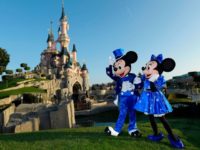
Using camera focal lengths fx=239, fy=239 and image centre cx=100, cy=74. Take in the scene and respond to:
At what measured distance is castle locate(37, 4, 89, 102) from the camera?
60625 mm

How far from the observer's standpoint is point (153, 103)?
21.6 ft

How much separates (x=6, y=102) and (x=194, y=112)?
77.3ft

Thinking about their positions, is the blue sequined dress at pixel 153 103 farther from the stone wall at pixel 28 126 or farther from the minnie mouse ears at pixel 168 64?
the stone wall at pixel 28 126

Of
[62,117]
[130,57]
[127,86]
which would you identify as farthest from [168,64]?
[62,117]

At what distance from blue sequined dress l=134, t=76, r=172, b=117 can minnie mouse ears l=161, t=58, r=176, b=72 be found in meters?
0.47

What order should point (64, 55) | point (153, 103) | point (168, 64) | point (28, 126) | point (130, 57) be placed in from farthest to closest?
point (64, 55), point (28, 126), point (130, 57), point (168, 64), point (153, 103)

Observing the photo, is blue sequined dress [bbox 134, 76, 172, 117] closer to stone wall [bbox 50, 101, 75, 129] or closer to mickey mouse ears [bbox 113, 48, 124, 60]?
mickey mouse ears [bbox 113, 48, 124, 60]

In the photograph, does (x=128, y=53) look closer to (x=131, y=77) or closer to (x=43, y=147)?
(x=131, y=77)

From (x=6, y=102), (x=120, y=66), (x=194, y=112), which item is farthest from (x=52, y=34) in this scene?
(x=120, y=66)

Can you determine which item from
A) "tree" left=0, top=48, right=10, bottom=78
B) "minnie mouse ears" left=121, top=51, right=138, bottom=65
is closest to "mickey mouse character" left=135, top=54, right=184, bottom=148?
"minnie mouse ears" left=121, top=51, right=138, bottom=65

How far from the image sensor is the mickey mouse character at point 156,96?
21.3 feet

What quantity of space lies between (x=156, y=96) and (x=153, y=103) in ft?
0.71

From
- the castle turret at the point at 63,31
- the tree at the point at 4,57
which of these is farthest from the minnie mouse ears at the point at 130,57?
the castle turret at the point at 63,31

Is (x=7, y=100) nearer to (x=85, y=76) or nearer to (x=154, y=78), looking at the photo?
(x=154, y=78)
